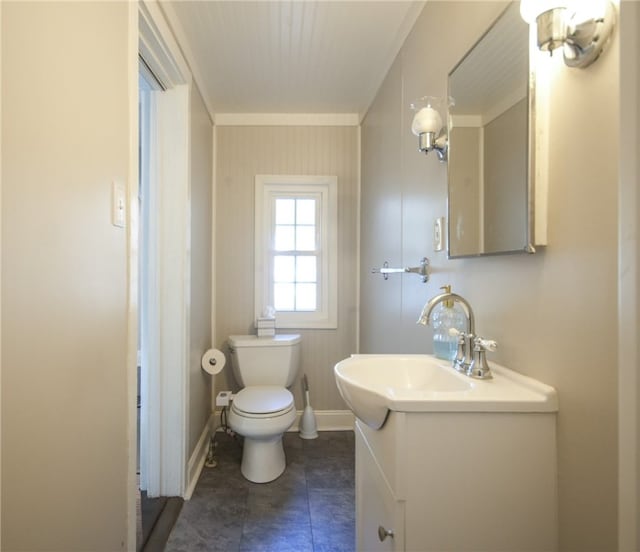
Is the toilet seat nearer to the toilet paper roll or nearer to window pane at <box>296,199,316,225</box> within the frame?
the toilet paper roll

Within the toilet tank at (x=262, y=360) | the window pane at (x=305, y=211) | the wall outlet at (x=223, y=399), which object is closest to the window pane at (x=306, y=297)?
the toilet tank at (x=262, y=360)

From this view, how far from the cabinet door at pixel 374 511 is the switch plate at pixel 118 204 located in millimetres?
1000

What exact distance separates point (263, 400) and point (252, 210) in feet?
4.52

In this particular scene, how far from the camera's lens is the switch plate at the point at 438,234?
1202 mm

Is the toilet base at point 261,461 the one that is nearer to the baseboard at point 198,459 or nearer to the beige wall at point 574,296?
the baseboard at point 198,459

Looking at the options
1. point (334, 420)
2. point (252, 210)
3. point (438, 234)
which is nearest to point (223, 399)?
point (334, 420)

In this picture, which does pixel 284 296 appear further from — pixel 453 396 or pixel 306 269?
pixel 453 396

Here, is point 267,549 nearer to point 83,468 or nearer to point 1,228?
point 83,468

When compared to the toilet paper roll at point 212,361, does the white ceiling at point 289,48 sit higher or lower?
higher

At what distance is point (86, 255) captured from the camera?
0.81 meters

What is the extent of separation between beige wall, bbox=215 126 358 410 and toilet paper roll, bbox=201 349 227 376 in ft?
1.18

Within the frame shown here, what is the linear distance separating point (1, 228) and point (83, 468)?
2.01ft

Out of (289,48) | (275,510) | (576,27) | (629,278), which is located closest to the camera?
(629,278)

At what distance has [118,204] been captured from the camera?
0.94 m
